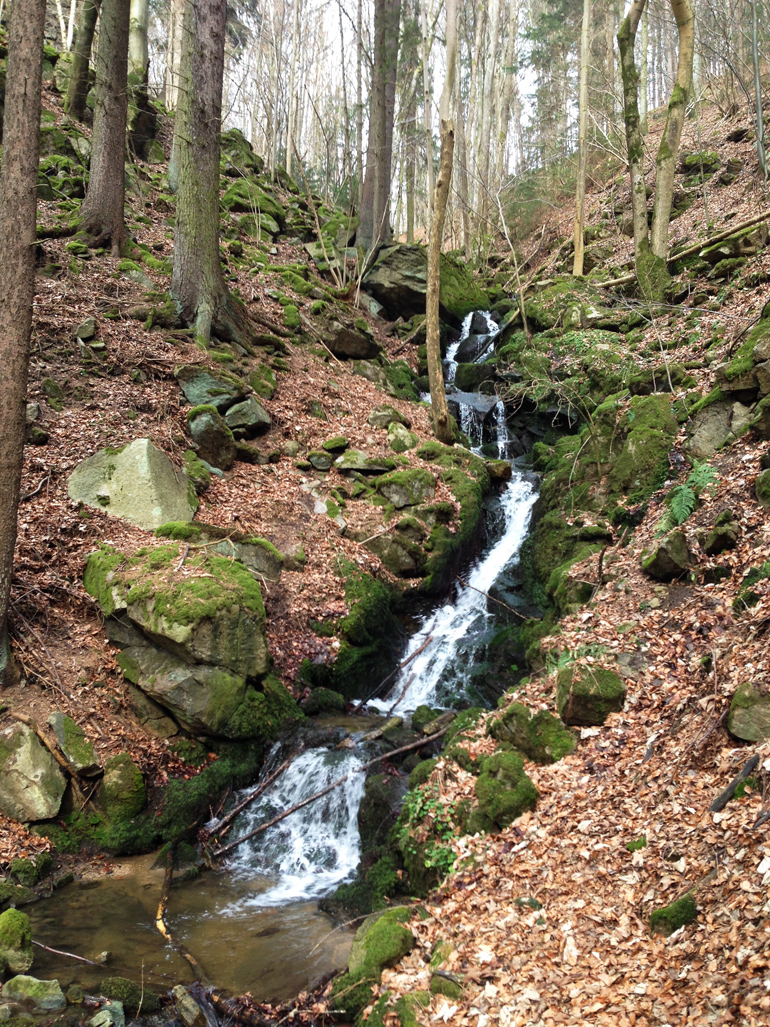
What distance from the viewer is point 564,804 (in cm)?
484

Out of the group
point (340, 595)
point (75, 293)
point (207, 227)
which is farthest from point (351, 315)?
point (340, 595)

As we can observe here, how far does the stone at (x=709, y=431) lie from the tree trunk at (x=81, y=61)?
15.2 m

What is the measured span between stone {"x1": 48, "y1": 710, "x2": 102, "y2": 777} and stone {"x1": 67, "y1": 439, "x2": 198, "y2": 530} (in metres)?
2.62

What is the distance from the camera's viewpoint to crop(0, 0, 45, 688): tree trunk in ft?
19.2

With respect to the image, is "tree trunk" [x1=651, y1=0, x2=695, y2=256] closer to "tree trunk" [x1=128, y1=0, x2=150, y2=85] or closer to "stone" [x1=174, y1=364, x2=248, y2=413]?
"stone" [x1=174, y1=364, x2=248, y2=413]

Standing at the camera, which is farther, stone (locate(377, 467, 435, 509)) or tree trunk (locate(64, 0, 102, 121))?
tree trunk (locate(64, 0, 102, 121))

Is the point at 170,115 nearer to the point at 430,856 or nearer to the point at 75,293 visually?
the point at 75,293

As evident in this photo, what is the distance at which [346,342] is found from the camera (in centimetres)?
1466

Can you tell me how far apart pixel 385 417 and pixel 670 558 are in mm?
7270

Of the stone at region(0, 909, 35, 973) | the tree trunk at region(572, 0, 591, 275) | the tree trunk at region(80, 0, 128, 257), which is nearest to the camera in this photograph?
the stone at region(0, 909, 35, 973)

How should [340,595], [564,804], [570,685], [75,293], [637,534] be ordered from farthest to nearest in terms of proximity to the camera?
[75,293] < [340,595] < [637,534] < [570,685] < [564,804]

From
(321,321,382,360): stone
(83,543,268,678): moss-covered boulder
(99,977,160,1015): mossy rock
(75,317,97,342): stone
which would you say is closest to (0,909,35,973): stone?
(99,977,160,1015): mossy rock

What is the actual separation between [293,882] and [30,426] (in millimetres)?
6465

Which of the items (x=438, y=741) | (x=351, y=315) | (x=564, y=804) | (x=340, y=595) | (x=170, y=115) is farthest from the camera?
(x=170, y=115)
